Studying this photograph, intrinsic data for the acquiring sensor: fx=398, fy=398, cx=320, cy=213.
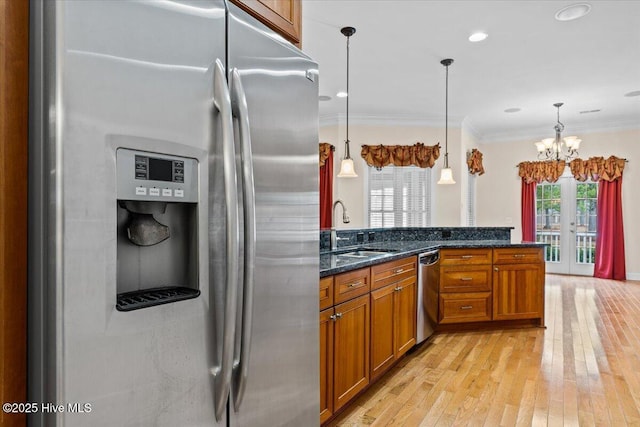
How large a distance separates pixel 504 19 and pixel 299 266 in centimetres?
312

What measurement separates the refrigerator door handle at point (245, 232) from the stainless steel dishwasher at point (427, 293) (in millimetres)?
2517

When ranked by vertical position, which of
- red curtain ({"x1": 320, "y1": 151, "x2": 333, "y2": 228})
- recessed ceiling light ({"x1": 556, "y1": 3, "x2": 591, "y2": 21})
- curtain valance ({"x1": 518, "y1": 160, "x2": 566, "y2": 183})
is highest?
recessed ceiling light ({"x1": 556, "y1": 3, "x2": 591, "y2": 21})

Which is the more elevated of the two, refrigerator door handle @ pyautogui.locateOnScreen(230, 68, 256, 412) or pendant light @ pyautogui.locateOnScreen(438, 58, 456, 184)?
pendant light @ pyautogui.locateOnScreen(438, 58, 456, 184)

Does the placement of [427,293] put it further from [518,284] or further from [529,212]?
[529,212]

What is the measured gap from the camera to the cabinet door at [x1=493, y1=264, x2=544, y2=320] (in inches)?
158

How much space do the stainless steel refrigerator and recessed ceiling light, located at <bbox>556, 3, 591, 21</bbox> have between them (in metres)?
2.95

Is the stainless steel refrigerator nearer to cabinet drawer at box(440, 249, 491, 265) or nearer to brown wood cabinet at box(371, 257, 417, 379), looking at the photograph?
Result: brown wood cabinet at box(371, 257, 417, 379)

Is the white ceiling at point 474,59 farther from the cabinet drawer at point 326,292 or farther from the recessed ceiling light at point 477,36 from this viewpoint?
the cabinet drawer at point 326,292

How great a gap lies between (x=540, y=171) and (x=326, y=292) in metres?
7.01

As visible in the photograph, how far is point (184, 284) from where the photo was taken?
0.96 meters

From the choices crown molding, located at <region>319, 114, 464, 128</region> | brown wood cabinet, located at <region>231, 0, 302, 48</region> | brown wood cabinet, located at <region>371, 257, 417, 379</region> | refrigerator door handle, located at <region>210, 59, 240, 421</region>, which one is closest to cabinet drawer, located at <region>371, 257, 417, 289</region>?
brown wood cabinet, located at <region>371, 257, 417, 379</region>

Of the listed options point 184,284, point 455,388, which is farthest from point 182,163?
point 455,388

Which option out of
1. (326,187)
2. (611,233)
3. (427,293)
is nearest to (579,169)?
(611,233)

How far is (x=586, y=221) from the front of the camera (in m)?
7.35
